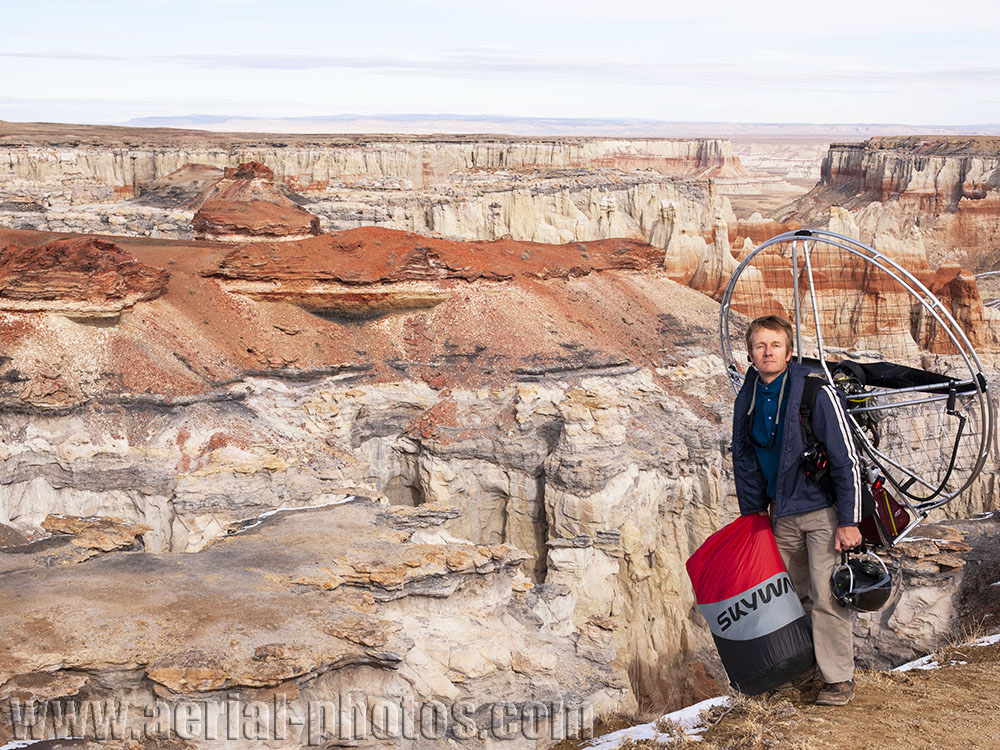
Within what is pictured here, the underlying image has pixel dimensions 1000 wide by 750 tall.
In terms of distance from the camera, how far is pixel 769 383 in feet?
23.1

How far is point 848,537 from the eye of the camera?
6.75 meters

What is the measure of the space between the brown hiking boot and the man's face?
2498 millimetres

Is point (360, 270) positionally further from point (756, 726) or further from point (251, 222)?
point (756, 726)

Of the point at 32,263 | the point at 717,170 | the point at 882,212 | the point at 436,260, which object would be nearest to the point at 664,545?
the point at 436,260

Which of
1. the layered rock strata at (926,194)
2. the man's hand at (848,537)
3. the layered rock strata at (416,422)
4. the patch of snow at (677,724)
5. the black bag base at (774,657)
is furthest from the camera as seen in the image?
the layered rock strata at (926,194)

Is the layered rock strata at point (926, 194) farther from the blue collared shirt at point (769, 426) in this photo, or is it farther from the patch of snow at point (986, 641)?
the blue collared shirt at point (769, 426)

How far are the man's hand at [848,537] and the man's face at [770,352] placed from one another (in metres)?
1.24

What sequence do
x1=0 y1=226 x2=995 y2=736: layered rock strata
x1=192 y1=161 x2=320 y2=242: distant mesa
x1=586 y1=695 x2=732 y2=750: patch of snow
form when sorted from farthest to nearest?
x1=192 y1=161 x2=320 y2=242: distant mesa < x1=0 y1=226 x2=995 y2=736: layered rock strata < x1=586 y1=695 x2=732 y2=750: patch of snow

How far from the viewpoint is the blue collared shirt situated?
6.92m

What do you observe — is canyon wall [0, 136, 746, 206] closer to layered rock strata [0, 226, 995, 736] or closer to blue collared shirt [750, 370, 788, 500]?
layered rock strata [0, 226, 995, 736]

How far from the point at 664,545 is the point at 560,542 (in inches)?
147

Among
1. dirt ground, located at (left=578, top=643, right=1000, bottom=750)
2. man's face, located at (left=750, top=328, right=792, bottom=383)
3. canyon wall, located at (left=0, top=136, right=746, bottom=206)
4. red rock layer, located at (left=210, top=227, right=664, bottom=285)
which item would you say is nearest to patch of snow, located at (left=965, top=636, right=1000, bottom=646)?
dirt ground, located at (left=578, top=643, right=1000, bottom=750)

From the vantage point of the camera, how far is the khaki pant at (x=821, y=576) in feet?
22.9

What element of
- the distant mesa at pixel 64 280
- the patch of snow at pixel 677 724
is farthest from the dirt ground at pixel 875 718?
the distant mesa at pixel 64 280
